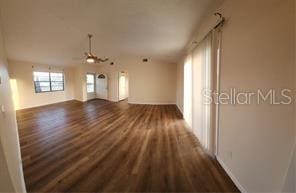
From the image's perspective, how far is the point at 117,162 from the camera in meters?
2.83

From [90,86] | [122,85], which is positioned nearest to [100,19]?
[90,86]

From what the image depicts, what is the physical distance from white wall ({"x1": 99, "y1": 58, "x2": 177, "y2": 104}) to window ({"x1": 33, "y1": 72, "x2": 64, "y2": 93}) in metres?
4.58

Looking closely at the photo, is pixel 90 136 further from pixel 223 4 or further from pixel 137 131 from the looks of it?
pixel 223 4

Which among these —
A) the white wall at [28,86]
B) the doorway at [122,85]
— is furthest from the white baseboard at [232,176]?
the doorway at [122,85]

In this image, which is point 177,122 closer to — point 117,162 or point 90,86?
point 117,162

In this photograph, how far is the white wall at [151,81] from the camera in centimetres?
994

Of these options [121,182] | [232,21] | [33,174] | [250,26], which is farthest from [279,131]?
[33,174]

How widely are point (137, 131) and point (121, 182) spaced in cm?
233

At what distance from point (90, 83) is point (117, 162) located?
32.5 ft

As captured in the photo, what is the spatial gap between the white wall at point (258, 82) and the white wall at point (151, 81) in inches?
290

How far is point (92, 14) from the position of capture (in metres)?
3.34

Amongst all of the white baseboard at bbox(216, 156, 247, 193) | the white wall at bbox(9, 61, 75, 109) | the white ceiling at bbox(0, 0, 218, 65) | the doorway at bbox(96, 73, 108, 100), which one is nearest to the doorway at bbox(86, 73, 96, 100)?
the doorway at bbox(96, 73, 108, 100)

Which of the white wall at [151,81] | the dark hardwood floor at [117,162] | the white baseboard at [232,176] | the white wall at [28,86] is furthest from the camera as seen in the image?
the white wall at [151,81]

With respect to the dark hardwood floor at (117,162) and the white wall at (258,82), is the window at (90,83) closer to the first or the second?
the dark hardwood floor at (117,162)
